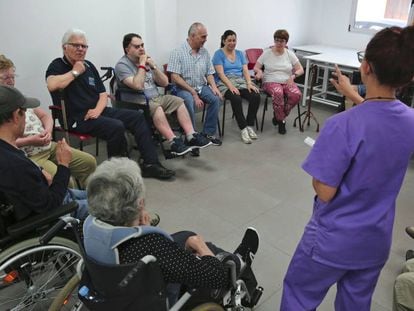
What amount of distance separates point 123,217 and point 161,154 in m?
2.46

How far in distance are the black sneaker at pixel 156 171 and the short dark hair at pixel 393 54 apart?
88.4 inches

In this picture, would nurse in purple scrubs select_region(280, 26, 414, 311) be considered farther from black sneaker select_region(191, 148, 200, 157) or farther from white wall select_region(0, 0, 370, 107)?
white wall select_region(0, 0, 370, 107)

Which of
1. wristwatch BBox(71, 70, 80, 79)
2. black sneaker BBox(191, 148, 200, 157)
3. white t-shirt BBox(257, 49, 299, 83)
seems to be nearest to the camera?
wristwatch BBox(71, 70, 80, 79)

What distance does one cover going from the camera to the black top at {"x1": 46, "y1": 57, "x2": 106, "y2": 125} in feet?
9.75

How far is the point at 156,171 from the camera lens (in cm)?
323

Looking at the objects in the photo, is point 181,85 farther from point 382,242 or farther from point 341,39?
point 341,39

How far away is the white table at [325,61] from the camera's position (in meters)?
4.68

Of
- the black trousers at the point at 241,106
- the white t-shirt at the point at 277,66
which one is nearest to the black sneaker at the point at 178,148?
the black trousers at the point at 241,106

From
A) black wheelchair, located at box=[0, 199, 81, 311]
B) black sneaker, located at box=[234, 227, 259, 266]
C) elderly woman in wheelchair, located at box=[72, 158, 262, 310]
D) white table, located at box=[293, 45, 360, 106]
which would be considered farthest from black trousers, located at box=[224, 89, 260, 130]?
elderly woman in wheelchair, located at box=[72, 158, 262, 310]

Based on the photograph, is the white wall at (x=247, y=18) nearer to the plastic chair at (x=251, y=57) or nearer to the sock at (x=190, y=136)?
the plastic chair at (x=251, y=57)

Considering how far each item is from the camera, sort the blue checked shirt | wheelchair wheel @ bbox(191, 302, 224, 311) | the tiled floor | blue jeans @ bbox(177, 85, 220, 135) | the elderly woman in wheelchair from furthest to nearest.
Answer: blue jeans @ bbox(177, 85, 220, 135)
the blue checked shirt
the tiled floor
wheelchair wheel @ bbox(191, 302, 224, 311)
the elderly woman in wheelchair

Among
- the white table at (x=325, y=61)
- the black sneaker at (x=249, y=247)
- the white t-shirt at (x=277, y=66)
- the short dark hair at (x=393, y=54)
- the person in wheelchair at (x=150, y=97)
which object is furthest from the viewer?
the white table at (x=325, y=61)

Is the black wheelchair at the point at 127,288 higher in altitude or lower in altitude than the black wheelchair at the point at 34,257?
higher

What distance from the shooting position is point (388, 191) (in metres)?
1.33
